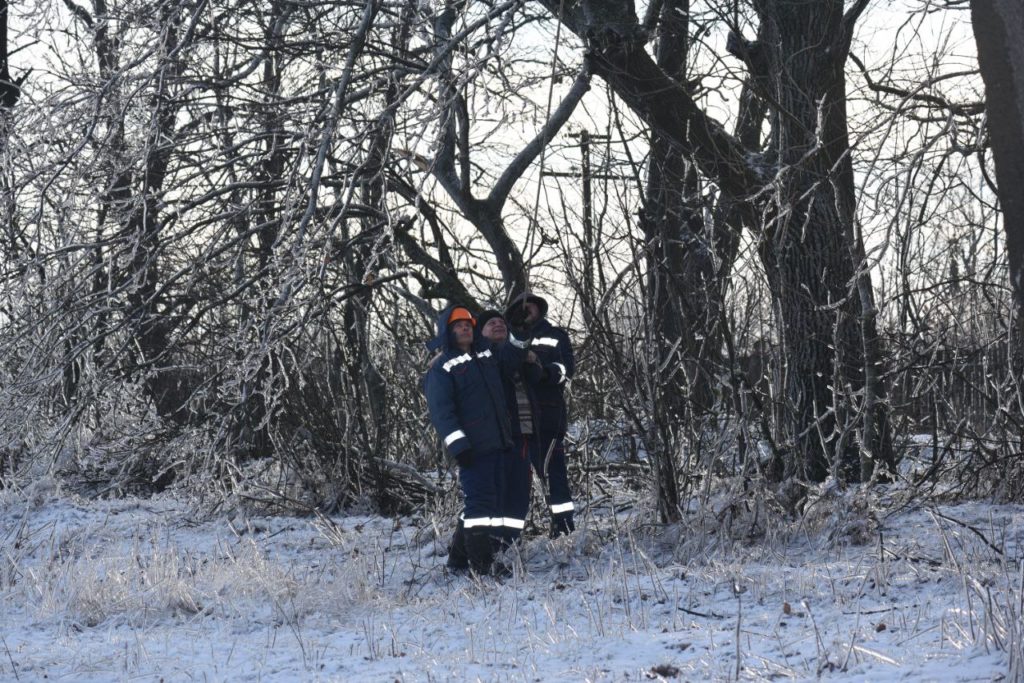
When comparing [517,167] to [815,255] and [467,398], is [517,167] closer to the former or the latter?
[815,255]

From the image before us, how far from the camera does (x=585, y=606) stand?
5758 mm

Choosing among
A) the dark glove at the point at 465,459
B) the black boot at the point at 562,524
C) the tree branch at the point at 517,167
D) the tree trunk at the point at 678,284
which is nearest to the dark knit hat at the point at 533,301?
the tree trunk at the point at 678,284

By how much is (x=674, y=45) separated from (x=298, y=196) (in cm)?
439

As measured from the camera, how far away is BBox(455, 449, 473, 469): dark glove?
22.7ft

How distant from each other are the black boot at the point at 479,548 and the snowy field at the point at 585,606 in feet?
0.68

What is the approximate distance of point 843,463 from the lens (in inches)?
315

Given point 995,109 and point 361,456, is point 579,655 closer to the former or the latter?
point 995,109

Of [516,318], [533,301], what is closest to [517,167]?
[533,301]

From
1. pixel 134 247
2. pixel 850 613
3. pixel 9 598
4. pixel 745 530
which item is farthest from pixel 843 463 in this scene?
pixel 9 598

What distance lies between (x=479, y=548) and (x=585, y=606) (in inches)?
52.5

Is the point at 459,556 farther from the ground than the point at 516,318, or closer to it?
closer to it

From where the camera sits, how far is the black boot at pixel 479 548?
6.97 meters

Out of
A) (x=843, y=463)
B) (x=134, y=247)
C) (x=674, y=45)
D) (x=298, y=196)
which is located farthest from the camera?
(x=674, y=45)

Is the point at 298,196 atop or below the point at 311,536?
atop
